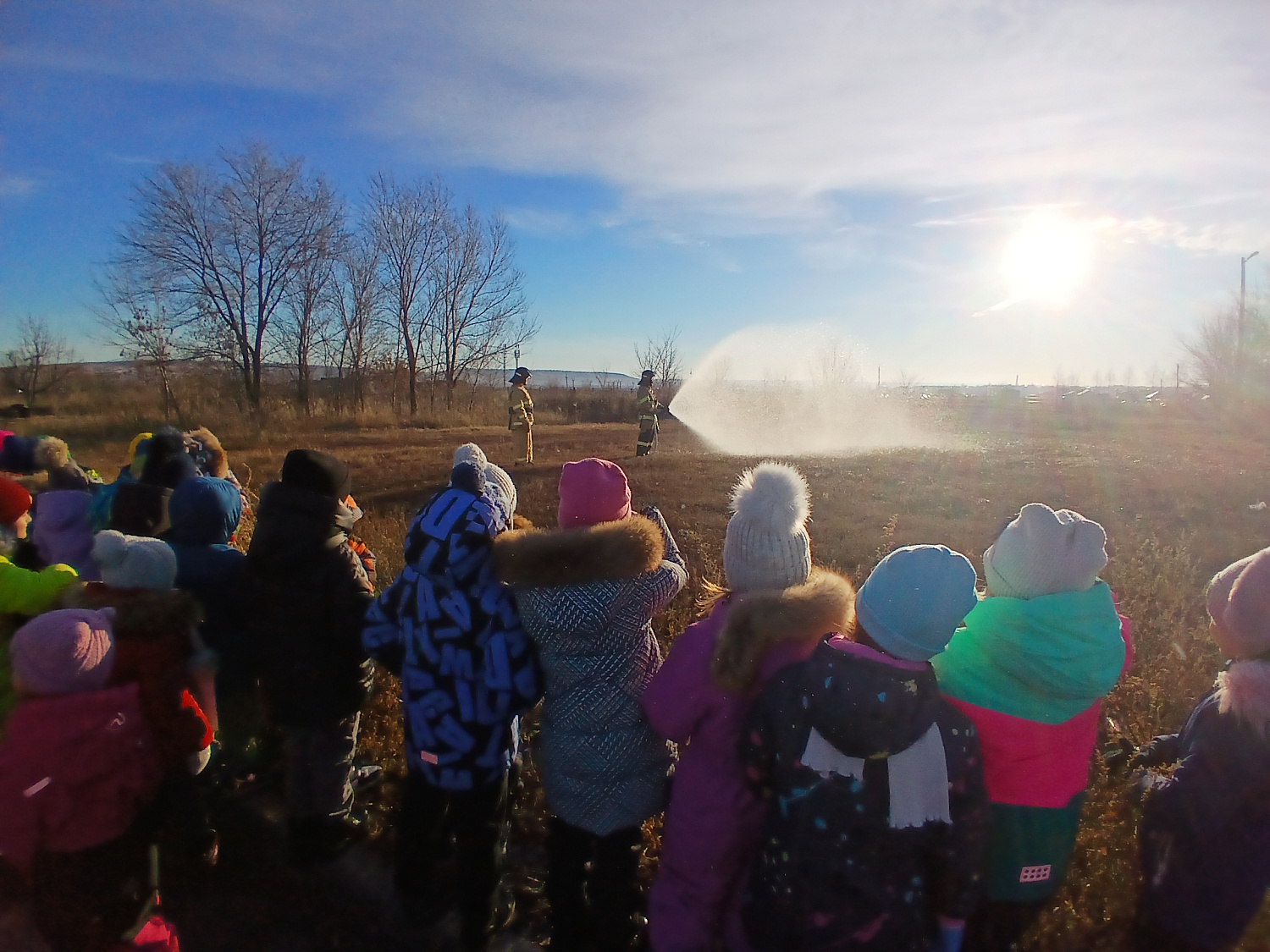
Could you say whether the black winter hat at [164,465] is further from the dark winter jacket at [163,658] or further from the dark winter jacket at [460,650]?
the dark winter jacket at [460,650]

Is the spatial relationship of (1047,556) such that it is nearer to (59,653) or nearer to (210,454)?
(59,653)

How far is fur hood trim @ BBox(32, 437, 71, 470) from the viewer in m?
4.83

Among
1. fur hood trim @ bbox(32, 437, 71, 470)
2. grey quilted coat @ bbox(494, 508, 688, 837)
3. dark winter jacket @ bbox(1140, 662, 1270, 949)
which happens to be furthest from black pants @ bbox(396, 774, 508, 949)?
fur hood trim @ bbox(32, 437, 71, 470)

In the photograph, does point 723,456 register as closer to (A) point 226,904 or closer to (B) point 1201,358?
(A) point 226,904

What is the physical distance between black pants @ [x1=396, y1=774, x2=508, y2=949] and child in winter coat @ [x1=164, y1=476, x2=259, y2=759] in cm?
119

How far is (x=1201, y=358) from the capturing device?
116ft

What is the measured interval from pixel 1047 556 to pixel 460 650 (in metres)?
1.92

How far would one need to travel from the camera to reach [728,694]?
221 cm

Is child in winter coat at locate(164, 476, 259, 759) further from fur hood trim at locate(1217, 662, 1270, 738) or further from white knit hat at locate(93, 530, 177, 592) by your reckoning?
fur hood trim at locate(1217, 662, 1270, 738)

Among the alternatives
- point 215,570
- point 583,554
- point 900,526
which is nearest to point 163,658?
point 215,570

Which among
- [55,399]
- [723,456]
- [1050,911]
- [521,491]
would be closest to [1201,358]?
[723,456]

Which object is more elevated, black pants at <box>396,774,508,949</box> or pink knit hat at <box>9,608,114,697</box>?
pink knit hat at <box>9,608,114,697</box>

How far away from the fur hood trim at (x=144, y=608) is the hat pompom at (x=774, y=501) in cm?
226

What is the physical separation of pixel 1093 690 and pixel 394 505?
9091 millimetres
